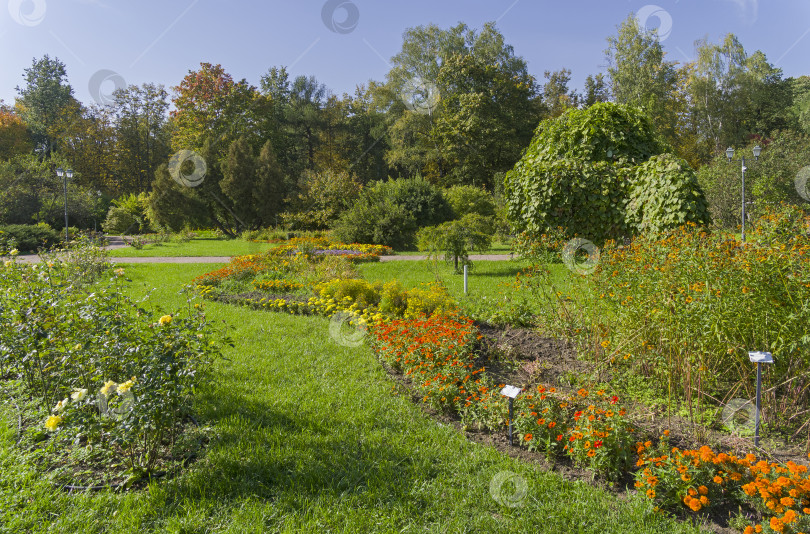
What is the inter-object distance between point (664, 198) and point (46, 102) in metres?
46.5

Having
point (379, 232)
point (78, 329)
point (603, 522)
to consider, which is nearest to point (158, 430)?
point (78, 329)

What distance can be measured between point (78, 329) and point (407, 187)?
45.6ft

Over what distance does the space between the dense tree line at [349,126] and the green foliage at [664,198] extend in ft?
49.4

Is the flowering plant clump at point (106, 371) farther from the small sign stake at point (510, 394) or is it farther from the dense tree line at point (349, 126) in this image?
the dense tree line at point (349, 126)

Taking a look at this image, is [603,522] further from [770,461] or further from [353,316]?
[353,316]

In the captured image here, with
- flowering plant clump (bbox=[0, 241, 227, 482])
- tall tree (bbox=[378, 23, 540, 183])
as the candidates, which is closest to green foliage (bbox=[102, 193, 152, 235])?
tall tree (bbox=[378, 23, 540, 183])

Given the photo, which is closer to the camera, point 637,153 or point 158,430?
point 158,430

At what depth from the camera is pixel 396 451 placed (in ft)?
10.3

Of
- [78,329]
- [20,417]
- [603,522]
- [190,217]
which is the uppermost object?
[190,217]

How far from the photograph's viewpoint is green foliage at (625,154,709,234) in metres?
6.48
